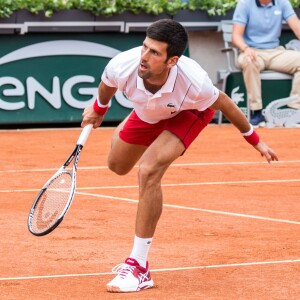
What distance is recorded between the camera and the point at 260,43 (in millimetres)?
15539

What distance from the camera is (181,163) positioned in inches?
486

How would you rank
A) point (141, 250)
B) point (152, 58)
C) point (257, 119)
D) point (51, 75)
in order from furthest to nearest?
1. point (257, 119)
2. point (51, 75)
3. point (141, 250)
4. point (152, 58)

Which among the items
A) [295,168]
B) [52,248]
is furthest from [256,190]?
[52,248]

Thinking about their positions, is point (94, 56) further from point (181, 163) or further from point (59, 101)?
point (181, 163)

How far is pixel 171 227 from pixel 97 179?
266cm

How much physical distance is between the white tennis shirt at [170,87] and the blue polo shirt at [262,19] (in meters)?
8.69

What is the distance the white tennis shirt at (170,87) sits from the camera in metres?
6.57

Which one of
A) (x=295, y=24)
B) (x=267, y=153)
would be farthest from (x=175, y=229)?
(x=295, y=24)

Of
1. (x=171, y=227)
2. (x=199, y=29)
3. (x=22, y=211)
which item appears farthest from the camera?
(x=199, y=29)

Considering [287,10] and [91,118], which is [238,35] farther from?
[91,118]

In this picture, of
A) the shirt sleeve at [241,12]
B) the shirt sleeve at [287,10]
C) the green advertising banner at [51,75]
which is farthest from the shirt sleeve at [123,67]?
the shirt sleeve at [287,10]

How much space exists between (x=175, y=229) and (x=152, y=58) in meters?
2.43

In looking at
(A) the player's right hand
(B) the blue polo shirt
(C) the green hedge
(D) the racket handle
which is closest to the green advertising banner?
(C) the green hedge

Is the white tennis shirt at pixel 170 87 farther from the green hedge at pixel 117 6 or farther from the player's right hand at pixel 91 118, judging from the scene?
the green hedge at pixel 117 6
